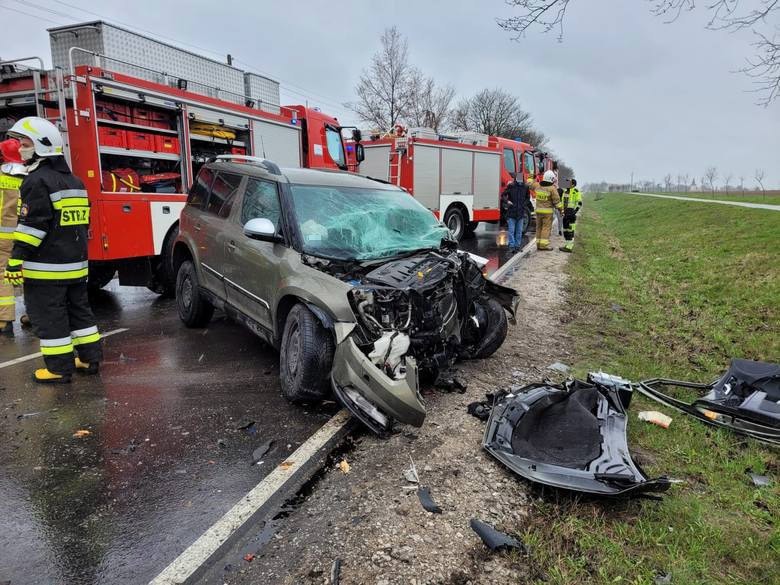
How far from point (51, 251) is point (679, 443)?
194 inches

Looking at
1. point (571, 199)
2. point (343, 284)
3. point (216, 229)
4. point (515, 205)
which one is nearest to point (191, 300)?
point (216, 229)

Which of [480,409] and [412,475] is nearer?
[412,475]

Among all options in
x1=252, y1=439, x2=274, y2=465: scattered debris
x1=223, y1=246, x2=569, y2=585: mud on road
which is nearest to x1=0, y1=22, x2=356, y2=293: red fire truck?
x1=252, y1=439, x2=274, y2=465: scattered debris

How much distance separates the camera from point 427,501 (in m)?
2.69

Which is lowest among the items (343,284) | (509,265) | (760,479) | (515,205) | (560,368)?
(760,479)

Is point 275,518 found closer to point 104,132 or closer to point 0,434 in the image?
point 0,434

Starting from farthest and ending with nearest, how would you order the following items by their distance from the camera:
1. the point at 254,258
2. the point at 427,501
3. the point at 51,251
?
the point at 254,258 < the point at 51,251 < the point at 427,501

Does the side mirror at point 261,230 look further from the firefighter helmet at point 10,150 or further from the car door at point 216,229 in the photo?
the firefighter helmet at point 10,150

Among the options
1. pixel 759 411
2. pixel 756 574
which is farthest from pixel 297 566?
pixel 759 411

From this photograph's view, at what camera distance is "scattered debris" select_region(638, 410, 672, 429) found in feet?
11.6

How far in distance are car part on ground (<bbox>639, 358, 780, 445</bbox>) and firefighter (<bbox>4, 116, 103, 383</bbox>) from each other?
4786 mm

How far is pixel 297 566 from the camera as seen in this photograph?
223 cm

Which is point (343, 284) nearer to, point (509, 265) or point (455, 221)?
point (509, 265)

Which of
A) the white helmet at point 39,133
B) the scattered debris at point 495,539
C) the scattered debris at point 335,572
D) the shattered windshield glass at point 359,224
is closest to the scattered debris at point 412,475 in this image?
the scattered debris at point 495,539
